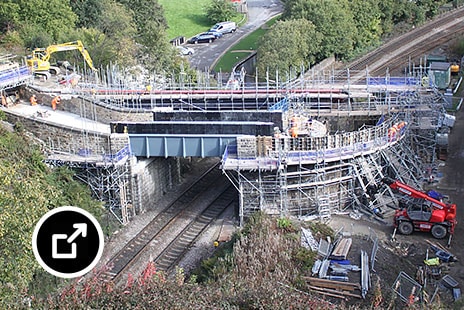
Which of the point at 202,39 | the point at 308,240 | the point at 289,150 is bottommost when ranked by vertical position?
the point at 308,240

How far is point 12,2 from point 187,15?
2615 cm

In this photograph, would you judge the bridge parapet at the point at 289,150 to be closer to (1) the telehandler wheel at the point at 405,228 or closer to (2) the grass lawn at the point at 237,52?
(1) the telehandler wheel at the point at 405,228

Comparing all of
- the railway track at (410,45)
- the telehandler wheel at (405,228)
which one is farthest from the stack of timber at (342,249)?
the railway track at (410,45)

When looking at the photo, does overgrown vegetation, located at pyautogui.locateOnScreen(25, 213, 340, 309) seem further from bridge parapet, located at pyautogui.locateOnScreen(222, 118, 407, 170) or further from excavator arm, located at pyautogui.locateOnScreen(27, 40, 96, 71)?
excavator arm, located at pyautogui.locateOnScreen(27, 40, 96, 71)

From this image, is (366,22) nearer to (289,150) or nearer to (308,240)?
(289,150)

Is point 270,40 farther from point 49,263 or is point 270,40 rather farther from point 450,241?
point 49,263

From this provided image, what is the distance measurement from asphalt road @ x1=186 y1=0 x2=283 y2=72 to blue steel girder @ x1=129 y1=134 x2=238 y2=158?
64.0 ft

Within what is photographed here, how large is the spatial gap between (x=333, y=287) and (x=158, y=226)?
30.3ft

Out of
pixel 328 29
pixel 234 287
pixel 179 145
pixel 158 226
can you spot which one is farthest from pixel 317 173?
pixel 328 29

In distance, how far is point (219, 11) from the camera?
6819 cm

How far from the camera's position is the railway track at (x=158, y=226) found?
80.0ft

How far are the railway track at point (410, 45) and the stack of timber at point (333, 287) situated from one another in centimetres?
2724

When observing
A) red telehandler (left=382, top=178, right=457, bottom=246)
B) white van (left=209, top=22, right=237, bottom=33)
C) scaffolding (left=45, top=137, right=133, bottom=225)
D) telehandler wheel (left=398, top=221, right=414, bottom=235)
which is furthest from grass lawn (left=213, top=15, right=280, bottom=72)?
telehandler wheel (left=398, top=221, right=414, bottom=235)

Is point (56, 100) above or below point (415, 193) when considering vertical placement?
above
